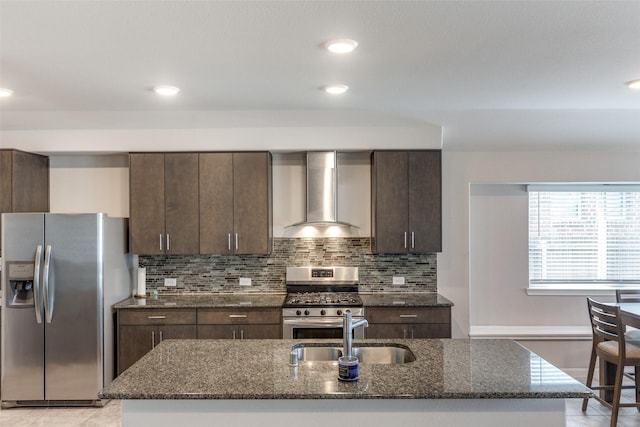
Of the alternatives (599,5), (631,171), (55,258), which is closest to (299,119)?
(55,258)

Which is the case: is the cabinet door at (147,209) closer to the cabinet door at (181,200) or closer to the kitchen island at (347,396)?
the cabinet door at (181,200)

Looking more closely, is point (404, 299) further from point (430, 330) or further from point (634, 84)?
point (634, 84)

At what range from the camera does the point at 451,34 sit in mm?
2570

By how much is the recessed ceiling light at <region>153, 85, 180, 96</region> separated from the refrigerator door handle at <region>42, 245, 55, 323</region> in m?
1.57

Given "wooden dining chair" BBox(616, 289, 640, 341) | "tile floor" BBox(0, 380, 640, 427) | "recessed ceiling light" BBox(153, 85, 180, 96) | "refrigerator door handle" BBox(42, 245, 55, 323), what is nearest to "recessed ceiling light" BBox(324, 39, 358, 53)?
"recessed ceiling light" BBox(153, 85, 180, 96)

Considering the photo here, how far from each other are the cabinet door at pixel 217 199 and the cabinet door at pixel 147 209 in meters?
0.37

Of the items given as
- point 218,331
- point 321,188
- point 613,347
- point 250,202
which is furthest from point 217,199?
point 613,347

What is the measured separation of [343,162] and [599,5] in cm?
290

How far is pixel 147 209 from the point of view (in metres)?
4.56

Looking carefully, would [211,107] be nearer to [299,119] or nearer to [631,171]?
[299,119]

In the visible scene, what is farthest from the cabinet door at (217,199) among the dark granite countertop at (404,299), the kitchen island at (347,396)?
the kitchen island at (347,396)

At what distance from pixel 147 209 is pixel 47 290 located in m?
1.05

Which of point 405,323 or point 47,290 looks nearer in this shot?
point 47,290

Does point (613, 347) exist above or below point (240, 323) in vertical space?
below
